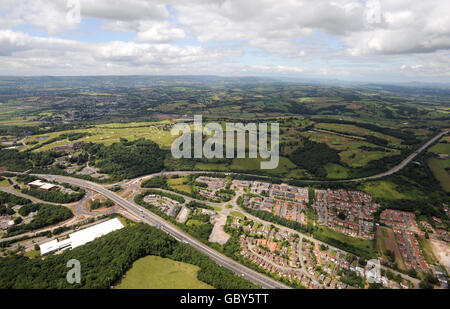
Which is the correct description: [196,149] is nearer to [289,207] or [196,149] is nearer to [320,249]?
[289,207]

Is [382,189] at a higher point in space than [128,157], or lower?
lower

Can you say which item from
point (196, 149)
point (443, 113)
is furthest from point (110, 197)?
point (443, 113)

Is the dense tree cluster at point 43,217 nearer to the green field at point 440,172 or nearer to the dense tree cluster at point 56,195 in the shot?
the dense tree cluster at point 56,195

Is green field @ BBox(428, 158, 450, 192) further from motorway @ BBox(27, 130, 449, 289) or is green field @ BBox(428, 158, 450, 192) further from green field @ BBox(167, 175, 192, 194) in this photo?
green field @ BBox(167, 175, 192, 194)

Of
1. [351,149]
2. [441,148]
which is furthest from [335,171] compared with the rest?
[441,148]

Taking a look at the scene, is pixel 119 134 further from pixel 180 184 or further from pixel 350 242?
pixel 350 242

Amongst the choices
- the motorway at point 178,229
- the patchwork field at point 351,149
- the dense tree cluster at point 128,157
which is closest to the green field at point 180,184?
the motorway at point 178,229
